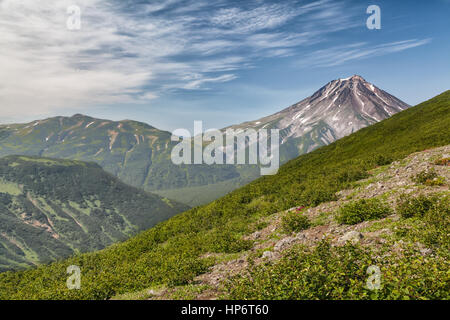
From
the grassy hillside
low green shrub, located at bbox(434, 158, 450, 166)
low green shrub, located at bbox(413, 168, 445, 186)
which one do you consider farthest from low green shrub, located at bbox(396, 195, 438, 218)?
low green shrub, located at bbox(434, 158, 450, 166)

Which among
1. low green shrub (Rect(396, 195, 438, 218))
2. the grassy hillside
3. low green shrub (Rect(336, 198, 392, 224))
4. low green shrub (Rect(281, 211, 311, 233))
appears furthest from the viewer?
low green shrub (Rect(281, 211, 311, 233))

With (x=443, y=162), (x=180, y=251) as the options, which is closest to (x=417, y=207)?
(x=443, y=162)

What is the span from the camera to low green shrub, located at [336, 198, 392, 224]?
47.1ft

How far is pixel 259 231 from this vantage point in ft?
65.3

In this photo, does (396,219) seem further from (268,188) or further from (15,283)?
(15,283)

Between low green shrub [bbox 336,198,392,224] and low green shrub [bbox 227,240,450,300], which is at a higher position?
low green shrub [bbox 336,198,392,224]

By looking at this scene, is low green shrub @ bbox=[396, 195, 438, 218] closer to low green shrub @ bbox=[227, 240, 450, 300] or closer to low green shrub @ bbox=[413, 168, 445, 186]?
low green shrub @ bbox=[413, 168, 445, 186]

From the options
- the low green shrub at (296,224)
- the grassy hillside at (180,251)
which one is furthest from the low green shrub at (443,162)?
the low green shrub at (296,224)

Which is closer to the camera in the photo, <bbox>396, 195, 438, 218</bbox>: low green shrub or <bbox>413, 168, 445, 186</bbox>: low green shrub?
<bbox>396, 195, 438, 218</bbox>: low green shrub

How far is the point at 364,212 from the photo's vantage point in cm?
1462

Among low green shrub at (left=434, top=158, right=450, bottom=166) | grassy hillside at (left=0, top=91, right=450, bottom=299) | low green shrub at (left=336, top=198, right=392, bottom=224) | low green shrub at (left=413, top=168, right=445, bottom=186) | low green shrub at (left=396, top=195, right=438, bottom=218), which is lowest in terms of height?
grassy hillside at (left=0, top=91, right=450, bottom=299)

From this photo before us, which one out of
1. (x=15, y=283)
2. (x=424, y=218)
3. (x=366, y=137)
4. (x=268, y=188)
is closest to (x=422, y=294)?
(x=424, y=218)

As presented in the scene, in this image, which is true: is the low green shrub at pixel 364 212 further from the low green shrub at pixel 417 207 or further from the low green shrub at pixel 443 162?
the low green shrub at pixel 443 162
